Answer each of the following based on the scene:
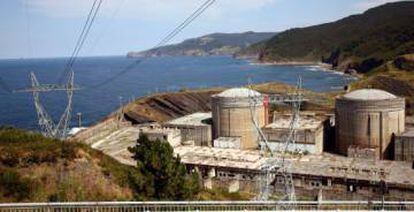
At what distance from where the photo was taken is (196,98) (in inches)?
2467

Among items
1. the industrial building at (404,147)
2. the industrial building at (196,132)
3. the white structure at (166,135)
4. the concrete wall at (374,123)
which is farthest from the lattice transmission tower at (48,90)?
the industrial building at (404,147)

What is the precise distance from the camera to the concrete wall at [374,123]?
34.2 metres

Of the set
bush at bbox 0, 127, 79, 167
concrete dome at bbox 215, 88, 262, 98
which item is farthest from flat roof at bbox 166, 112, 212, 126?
bush at bbox 0, 127, 79, 167

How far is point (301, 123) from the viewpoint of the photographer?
38.2 metres

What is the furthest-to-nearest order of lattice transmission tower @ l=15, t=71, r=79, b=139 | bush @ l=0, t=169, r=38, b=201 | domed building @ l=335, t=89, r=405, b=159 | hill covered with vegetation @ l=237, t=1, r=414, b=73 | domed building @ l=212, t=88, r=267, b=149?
1. hill covered with vegetation @ l=237, t=1, r=414, b=73
2. lattice transmission tower @ l=15, t=71, r=79, b=139
3. domed building @ l=212, t=88, r=267, b=149
4. domed building @ l=335, t=89, r=405, b=159
5. bush @ l=0, t=169, r=38, b=201

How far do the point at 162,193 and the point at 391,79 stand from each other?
60.9 m

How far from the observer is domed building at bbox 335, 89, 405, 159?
34250 mm

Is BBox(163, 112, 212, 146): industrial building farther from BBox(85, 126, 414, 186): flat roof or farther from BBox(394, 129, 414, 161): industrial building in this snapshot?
BBox(394, 129, 414, 161): industrial building

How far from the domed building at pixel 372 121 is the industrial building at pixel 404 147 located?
971 mm

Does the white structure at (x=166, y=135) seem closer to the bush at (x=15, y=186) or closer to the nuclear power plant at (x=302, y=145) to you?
the nuclear power plant at (x=302, y=145)

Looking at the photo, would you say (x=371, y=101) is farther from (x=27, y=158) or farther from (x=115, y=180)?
(x=27, y=158)

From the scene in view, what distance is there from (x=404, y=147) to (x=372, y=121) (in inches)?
107

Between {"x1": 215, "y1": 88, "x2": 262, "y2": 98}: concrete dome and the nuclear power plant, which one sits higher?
{"x1": 215, "y1": 88, "x2": 262, "y2": 98}: concrete dome

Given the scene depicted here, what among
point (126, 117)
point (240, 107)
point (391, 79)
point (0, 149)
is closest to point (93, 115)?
point (126, 117)
